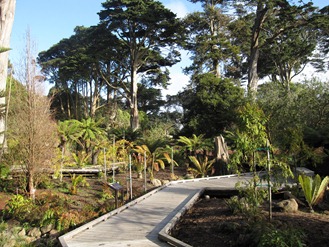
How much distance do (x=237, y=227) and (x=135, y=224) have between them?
5.96 feet

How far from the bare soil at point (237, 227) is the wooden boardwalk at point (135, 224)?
437mm

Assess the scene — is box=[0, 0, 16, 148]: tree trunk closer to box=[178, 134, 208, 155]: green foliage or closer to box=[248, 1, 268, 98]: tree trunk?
box=[178, 134, 208, 155]: green foliage

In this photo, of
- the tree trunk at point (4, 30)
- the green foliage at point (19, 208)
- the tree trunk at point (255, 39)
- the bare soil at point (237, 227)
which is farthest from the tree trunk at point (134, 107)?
the bare soil at point (237, 227)

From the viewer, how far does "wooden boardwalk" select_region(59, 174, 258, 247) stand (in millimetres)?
5125

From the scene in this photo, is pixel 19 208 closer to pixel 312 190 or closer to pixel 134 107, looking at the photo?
pixel 312 190

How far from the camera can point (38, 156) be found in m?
9.51

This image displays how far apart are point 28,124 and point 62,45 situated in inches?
1130

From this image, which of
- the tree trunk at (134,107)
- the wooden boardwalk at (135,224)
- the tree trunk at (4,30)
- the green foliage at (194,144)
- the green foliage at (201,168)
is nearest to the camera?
the wooden boardwalk at (135,224)

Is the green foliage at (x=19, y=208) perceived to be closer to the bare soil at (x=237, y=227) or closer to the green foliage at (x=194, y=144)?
the bare soil at (x=237, y=227)

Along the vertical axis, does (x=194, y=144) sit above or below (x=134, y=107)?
below

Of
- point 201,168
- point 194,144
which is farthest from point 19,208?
point 194,144

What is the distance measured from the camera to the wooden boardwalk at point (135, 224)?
5125mm

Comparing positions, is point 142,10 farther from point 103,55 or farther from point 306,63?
point 306,63

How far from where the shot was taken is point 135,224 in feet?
20.2
